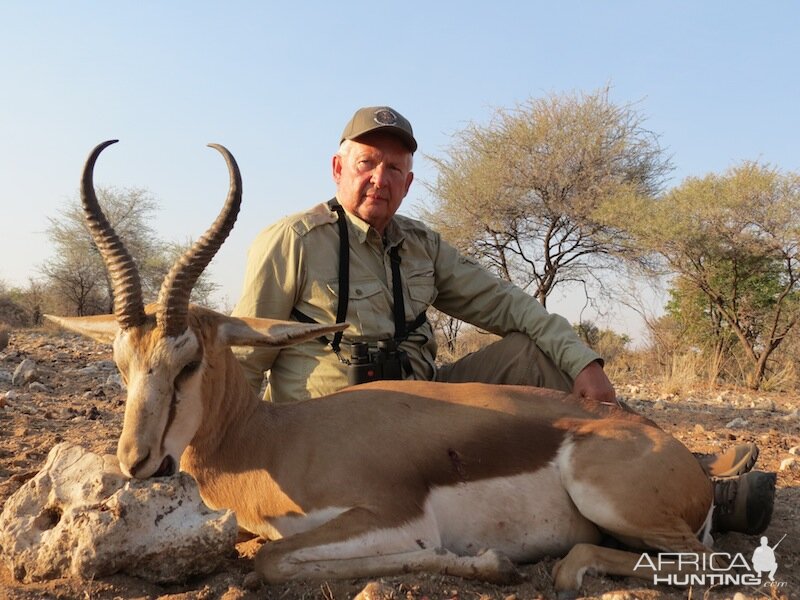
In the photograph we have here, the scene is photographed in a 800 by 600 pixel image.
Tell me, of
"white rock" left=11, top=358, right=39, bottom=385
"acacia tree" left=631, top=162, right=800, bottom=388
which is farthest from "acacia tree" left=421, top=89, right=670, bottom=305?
"white rock" left=11, top=358, right=39, bottom=385

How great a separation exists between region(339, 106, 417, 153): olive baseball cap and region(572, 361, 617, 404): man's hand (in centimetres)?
194

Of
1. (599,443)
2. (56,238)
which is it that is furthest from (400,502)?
(56,238)

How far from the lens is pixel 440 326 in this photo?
69.0 ft

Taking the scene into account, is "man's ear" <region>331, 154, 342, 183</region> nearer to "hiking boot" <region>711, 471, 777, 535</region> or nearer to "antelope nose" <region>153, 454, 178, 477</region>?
"antelope nose" <region>153, 454, 178, 477</region>

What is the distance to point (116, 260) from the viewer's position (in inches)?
131

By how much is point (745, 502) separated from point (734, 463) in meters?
0.37

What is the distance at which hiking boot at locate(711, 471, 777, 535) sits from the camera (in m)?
3.61

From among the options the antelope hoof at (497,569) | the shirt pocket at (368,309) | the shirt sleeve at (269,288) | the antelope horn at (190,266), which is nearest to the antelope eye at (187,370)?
the antelope horn at (190,266)

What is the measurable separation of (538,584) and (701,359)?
12.6 meters

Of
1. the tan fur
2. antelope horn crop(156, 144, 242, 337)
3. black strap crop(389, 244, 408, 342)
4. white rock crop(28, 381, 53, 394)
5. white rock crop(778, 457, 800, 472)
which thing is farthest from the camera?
white rock crop(28, 381, 53, 394)

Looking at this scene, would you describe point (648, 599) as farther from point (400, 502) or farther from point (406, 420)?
point (406, 420)

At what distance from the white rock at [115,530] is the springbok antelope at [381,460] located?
149 millimetres

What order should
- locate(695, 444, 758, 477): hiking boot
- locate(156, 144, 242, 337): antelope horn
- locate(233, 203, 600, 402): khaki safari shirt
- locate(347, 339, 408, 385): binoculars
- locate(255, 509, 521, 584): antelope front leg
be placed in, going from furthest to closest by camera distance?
1. locate(233, 203, 600, 402): khaki safari shirt
2. locate(347, 339, 408, 385): binoculars
3. locate(695, 444, 758, 477): hiking boot
4. locate(156, 144, 242, 337): antelope horn
5. locate(255, 509, 521, 584): antelope front leg

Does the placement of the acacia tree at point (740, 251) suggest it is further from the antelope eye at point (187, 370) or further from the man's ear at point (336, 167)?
the antelope eye at point (187, 370)
